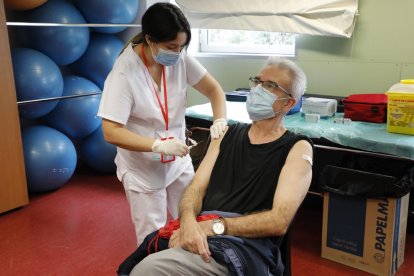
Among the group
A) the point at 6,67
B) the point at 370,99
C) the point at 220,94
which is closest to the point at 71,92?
the point at 6,67

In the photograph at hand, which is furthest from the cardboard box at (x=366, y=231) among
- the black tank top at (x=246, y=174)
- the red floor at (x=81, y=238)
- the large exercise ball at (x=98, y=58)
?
the large exercise ball at (x=98, y=58)

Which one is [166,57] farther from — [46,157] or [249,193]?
[46,157]

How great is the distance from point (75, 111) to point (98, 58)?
1.68ft

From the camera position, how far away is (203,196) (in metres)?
1.61

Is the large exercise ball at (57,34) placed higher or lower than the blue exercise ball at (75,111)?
higher

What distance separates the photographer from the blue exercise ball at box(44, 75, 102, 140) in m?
3.35

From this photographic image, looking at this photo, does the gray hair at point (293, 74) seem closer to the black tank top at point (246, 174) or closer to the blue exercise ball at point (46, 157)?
the black tank top at point (246, 174)

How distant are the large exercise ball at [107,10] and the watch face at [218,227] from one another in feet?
8.30

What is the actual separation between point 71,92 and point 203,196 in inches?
84.9

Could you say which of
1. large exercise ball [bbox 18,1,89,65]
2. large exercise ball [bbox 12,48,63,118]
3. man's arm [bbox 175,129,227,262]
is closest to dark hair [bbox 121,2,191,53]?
man's arm [bbox 175,129,227,262]

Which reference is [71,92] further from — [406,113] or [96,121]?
[406,113]

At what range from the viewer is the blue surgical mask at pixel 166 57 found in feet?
5.44

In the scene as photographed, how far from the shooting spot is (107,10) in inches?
131

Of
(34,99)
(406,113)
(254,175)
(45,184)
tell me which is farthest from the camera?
(45,184)
